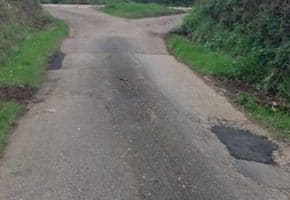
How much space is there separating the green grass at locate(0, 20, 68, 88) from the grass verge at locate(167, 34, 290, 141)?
11.9 ft

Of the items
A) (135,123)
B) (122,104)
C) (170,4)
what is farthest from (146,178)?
(170,4)

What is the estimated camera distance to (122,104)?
11.5 meters

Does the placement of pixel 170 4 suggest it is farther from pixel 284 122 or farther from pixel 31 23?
Result: pixel 284 122

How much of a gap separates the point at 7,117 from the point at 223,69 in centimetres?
606

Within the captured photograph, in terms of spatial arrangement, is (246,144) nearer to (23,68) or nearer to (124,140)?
(124,140)

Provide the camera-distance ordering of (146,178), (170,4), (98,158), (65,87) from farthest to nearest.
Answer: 1. (170,4)
2. (65,87)
3. (98,158)
4. (146,178)

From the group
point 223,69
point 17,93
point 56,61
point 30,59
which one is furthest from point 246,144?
point 56,61

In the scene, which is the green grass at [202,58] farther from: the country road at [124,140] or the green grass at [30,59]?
the green grass at [30,59]

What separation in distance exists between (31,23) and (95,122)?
11498 mm

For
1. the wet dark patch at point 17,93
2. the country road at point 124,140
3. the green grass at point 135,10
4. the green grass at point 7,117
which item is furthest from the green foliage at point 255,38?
the green grass at point 135,10

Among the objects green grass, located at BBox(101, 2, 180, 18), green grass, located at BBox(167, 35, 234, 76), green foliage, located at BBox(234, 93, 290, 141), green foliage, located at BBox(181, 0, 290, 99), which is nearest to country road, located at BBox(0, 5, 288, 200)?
green foliage, located at BBox(234, 93, 290, 141)

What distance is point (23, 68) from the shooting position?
13.7 metres

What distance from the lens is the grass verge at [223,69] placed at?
11055mm

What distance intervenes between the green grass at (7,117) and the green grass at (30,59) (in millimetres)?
1502
